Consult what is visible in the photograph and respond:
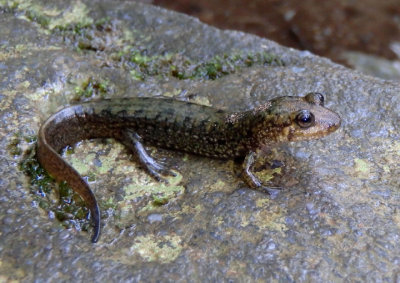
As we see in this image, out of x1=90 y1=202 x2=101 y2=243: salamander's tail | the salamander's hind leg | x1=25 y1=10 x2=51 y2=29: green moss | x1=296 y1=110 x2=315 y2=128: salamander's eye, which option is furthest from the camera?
x1=25 y1=10 x2=51 y2=29: green moss

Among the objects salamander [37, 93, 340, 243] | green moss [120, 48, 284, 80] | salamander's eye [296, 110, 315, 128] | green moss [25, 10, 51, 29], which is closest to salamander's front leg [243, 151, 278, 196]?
salamander [37, 93, 340, 243]

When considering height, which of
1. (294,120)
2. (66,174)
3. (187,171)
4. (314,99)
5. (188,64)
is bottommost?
(187,171)

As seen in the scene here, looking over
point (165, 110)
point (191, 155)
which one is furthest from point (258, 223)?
point (165, 110)

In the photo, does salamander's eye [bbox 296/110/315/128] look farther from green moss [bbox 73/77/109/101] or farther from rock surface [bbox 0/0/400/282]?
green moss [bbox 73/77/109/101]

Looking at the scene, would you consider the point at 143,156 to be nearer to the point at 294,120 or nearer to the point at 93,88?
the point at 93,88

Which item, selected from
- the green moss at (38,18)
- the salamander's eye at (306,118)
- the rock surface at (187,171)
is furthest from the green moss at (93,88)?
the salamander's eye at (306,118)

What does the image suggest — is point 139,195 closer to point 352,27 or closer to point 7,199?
point 7,199

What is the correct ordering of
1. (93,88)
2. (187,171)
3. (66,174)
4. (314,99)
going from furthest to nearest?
1. (93,88)
2. (187,171)
3. (314,99)
4. (66,174)

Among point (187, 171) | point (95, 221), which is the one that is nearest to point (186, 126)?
point (187, 171)
